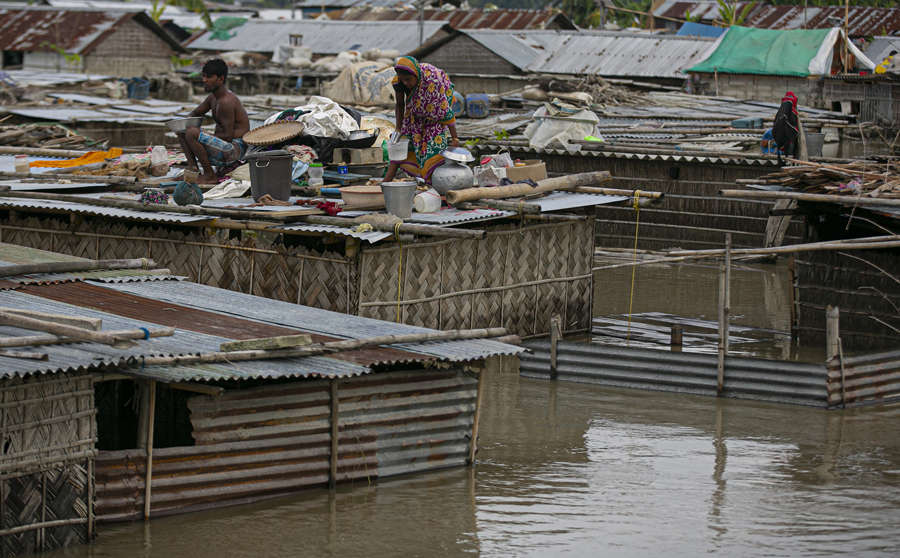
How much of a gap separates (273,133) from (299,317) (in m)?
4.50

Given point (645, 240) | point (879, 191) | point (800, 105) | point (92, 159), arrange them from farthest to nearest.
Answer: point (800, 105) → point (645, 240) → point (92, 159) → point (879, 191)

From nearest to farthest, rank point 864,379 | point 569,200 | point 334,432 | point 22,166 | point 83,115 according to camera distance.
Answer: point 334,432, point 864,379, point 569,200, point 22,166, point 83,115

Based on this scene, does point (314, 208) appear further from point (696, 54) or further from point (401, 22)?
point (401, 22)

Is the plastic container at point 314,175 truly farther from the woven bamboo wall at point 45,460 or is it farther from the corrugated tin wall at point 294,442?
the woven bamboo wall at point 45,460

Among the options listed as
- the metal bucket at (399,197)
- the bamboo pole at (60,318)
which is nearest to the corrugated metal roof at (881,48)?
the metal bucket at (399,197)

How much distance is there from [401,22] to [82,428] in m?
32.8

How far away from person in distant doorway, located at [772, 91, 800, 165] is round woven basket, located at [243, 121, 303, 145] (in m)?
7.51

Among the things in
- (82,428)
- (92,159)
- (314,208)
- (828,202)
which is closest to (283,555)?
(82,428)

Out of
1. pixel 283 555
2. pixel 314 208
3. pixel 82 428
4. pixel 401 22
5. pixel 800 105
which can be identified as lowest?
pixel 283 555

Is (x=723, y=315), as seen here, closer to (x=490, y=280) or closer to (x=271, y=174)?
(x=490, y=280)

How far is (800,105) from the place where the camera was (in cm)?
2794

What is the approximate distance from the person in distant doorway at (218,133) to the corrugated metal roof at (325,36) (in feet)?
77.0

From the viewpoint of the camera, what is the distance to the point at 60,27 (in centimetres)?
3959

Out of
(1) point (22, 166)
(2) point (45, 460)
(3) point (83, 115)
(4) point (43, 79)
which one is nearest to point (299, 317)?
(2) point (45, 460)
